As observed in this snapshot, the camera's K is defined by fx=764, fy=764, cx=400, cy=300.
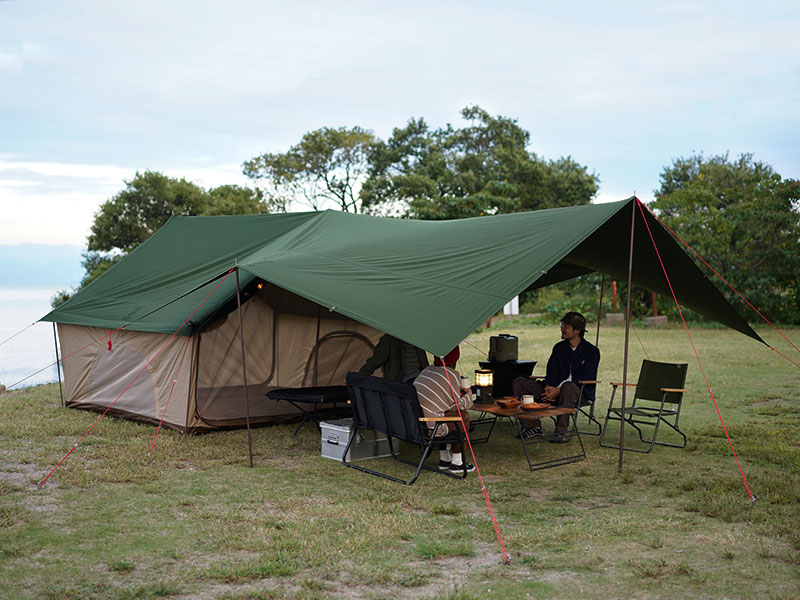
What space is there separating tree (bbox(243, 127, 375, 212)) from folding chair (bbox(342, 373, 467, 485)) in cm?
2138

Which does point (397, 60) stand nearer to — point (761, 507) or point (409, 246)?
point (409, 246)

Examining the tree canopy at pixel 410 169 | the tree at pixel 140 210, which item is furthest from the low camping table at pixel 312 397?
the tree at pixel 140 210

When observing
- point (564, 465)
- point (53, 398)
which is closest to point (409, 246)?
point (564, 465)

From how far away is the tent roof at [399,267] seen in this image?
4.68 metres

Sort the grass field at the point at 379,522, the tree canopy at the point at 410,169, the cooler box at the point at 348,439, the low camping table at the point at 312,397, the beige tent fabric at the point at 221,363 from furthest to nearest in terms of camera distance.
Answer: the tree canopy at the point at 410,169
the beige tent fabric at the point at 221,363
the low camping table at the point at 312,397
the cooler box at the point at 348,439
the grass field at the point at 379,522

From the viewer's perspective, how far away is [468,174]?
24.9 metres

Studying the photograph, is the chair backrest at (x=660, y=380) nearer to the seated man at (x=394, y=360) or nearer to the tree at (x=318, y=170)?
the seated man at (x=394, y=360)

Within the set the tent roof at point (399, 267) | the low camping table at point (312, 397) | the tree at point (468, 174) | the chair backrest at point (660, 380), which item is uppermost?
the tree at point (468, 174)

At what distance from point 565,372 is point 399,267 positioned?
1.73 m

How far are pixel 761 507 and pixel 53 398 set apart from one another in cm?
723

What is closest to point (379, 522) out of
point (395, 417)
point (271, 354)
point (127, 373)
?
point (395, 417)

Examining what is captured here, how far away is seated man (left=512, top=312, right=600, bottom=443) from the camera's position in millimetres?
5793

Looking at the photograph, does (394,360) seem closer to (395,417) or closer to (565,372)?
(395,417)

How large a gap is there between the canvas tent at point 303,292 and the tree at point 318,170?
1802cm
